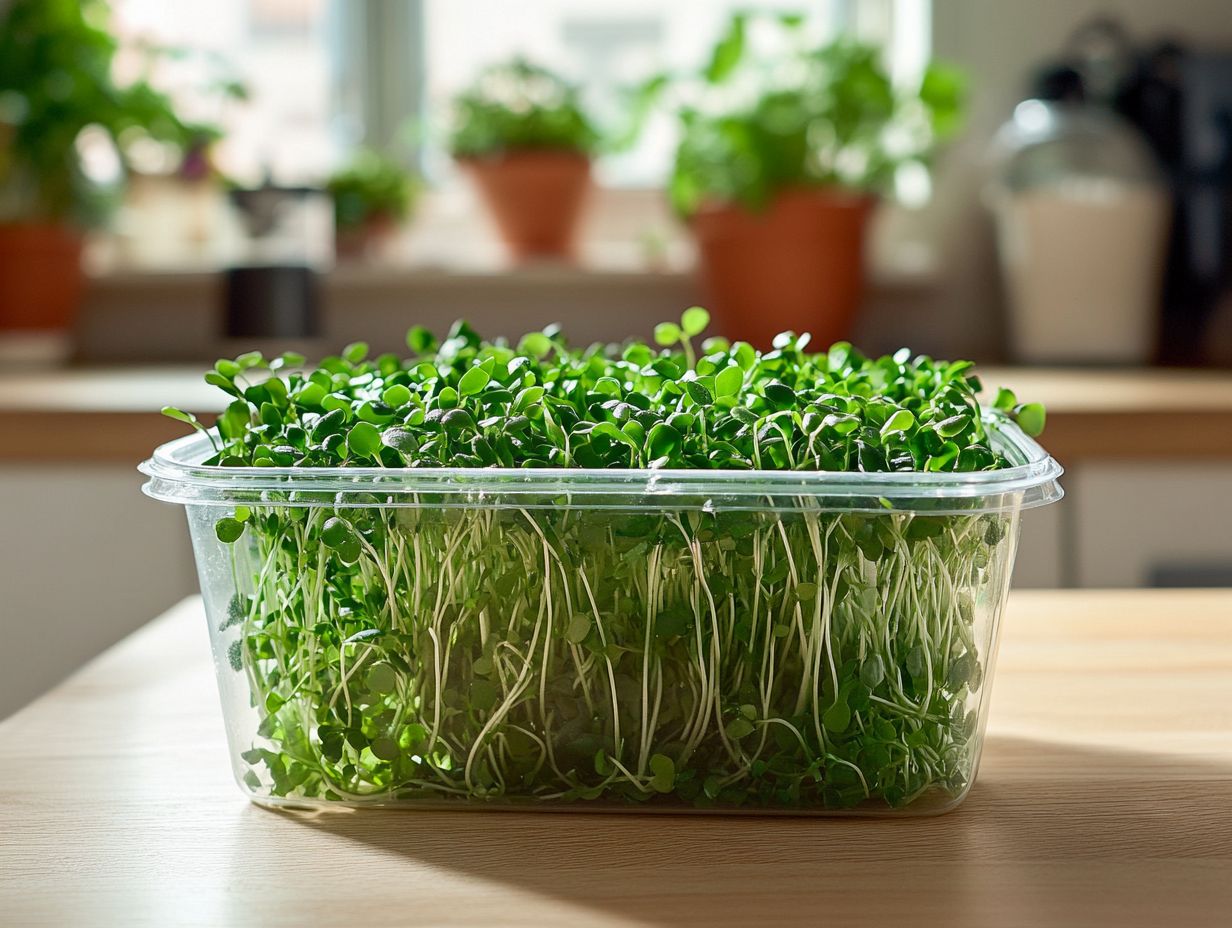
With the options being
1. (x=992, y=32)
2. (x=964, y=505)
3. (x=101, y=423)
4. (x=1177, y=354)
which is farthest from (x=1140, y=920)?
(x=992, y=32)

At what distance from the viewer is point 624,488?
1.51 ft

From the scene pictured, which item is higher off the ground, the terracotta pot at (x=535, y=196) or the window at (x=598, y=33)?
the window at (x=598, y=33)

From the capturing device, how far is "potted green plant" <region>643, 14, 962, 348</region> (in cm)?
201

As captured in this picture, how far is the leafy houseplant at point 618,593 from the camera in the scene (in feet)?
1.53

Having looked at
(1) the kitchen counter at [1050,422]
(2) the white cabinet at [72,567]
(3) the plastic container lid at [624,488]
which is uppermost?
(3) the plastic container lid at [624,488]

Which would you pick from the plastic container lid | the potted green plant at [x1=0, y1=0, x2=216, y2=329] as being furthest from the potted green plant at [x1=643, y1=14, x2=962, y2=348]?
the plastic container lid

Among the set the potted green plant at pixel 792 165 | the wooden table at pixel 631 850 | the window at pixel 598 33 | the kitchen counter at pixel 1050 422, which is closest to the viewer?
the wooden table at pixel 631 850

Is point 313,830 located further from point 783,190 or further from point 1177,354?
point 1177,354

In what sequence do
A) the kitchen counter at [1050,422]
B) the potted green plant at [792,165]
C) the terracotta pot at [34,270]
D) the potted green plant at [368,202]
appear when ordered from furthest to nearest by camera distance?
1. the potted green plant at [368,202]
2. the terracotta pot at [34,270]
3. the potted green plant at [792,165]
4. the kitchen counter at [1050,422]

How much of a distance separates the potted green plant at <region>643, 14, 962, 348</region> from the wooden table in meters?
1.50

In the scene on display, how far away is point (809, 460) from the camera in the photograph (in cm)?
48

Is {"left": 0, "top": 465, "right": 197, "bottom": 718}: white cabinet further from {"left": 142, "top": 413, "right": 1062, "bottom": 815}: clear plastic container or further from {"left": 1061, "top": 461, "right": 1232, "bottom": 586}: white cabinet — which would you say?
{"left": 142, "top": 413, "right": 1062, "bottom": 815}: clear plastic container

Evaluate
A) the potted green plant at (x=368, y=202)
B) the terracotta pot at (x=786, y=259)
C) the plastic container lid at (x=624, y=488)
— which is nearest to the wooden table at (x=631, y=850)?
the plastic container lid at (x=624, y=488)

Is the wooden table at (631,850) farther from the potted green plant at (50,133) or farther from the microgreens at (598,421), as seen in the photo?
the potted green plant at (50,133)
